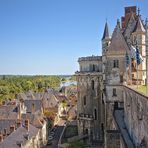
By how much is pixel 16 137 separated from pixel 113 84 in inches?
627

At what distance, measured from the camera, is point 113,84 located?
147 feet

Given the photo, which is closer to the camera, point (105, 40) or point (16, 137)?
point (16, 137)

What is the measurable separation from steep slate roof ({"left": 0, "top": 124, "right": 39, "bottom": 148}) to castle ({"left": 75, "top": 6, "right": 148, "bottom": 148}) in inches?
419

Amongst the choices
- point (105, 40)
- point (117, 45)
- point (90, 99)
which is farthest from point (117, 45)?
point (90, 99)

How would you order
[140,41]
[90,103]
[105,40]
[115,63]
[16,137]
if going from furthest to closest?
[90,103], [105,40], [115,63], [140,41], [16,137]

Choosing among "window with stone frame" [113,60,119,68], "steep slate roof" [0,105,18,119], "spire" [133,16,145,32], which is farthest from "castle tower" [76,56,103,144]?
"steep slate roof" [0,105,18,119]

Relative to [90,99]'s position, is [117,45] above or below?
above

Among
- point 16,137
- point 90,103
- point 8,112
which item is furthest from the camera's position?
point 8,112

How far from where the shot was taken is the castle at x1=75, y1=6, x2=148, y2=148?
109 ft

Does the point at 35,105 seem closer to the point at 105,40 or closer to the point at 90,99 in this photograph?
the point at 90,99

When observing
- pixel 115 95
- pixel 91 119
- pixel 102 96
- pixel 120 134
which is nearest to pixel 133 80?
pixel 115 95

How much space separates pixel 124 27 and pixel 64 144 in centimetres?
2272

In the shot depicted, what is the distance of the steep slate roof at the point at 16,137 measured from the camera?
3653 cm

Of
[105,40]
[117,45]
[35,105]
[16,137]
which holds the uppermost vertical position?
[105,40]
